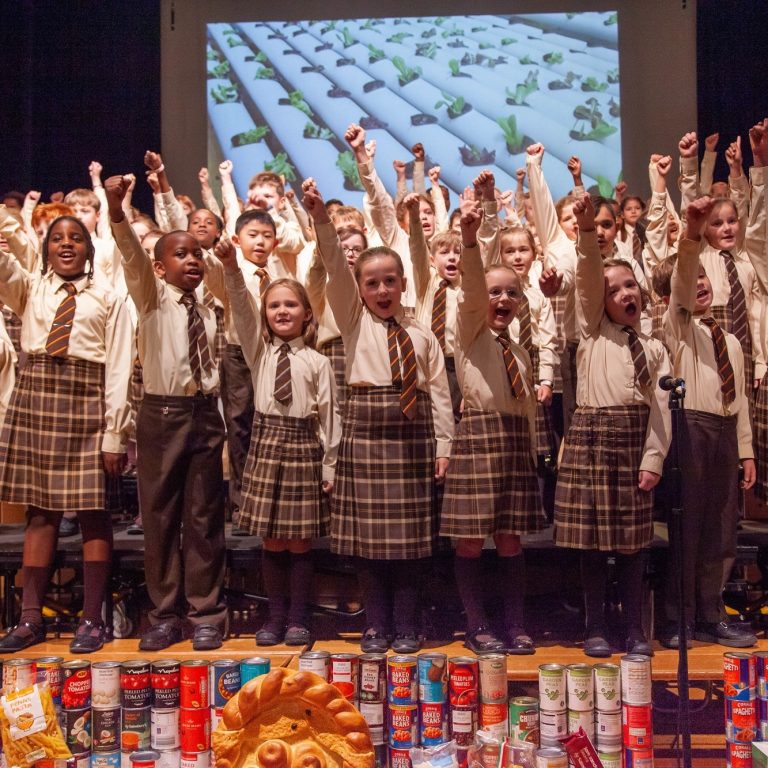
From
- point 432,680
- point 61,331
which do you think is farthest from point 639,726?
point 61,331

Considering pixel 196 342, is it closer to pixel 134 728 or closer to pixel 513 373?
pixel 513 373

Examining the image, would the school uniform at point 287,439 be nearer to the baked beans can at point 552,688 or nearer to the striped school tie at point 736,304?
the baked beans can at point 552,688

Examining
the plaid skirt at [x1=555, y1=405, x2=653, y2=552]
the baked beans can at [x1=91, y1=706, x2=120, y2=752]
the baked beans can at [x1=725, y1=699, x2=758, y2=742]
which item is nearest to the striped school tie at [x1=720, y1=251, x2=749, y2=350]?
the plaid skirt at [x1=555, y1=405, x2=653, y2=552]

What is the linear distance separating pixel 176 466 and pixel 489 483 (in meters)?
1.15

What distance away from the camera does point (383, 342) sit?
11.3ft

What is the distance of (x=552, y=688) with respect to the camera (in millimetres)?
2980

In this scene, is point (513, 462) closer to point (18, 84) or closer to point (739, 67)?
point (739, 67)

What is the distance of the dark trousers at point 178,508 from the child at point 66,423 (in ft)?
0.46

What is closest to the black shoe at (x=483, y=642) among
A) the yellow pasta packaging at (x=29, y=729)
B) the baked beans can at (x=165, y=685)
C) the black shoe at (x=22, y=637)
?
the baked beans can at (x=165, y=685)

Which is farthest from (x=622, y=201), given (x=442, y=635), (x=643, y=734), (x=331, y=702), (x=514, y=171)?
(x=331, y=702)

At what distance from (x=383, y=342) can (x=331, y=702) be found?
1356 millimetres

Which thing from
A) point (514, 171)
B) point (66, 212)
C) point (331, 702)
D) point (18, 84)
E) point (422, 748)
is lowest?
point (422, 748)

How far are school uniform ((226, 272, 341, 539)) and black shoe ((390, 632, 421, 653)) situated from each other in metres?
0.47

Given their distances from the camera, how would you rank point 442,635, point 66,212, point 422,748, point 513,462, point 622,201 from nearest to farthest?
point 422,748 < point 513,462 < point 442,635 < point 66,212 < point 622,201
